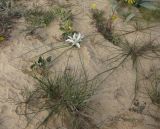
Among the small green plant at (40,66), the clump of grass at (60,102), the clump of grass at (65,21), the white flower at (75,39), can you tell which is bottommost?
the clump of grass at (60,102)

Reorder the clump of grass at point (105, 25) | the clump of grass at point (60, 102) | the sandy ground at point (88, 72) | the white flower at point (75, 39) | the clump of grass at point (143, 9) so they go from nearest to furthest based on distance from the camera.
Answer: the clump of grass at point (60, 102) < the sandy ground at point (88, 72) < the white flower at point (75, 39) < the clump of grass at point (105, 25) < the clump of grass at point (143, 9)

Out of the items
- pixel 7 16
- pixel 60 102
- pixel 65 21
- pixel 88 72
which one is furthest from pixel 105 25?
pixel 60 102

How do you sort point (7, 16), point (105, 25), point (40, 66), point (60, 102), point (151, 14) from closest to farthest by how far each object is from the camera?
1. point (60, 102)
2. point (40, 66)
3. point (7, 16)
4. point (105, 25)
5. point (151, 14)

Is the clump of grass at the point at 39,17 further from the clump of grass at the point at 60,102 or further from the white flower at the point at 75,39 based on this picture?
the clump of grass at the point at 60,102

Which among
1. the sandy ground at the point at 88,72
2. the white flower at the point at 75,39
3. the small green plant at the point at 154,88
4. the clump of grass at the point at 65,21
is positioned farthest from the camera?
the clump of grass at the point at 65,21

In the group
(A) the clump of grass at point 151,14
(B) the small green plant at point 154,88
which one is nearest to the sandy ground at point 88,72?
(B) the small green plant at point 154,88

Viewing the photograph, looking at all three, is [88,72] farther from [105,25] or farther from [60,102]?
[105,25]

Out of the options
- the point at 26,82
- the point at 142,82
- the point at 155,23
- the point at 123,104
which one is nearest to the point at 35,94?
the point at 26,82

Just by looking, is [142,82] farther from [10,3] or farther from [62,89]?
[10,3]
